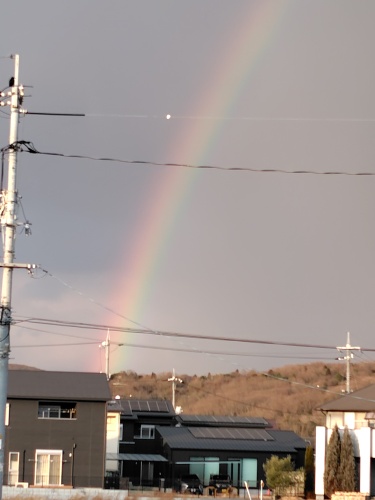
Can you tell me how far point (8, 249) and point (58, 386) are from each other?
33.4 metres

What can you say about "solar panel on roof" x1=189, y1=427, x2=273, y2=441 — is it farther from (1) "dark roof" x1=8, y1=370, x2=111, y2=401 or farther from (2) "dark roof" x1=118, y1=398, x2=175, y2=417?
(1) "dark roof" x1=8, y1=370, x2=111, y2=401

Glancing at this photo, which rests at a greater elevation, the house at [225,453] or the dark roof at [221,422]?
the dark roof at [221,422]

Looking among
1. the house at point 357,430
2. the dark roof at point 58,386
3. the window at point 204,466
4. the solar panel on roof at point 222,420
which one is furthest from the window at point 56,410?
the solar panel on roof at point 222,420

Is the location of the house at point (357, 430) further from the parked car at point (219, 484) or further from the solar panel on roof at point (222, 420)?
the solar panel on roof at point (222, 420)

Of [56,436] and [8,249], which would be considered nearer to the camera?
[8,249]

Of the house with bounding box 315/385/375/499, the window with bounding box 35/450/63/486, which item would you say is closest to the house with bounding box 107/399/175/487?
the window with bounding box 35/450/63/486

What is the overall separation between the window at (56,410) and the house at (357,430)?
1523 centimetres

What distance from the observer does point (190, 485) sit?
194 ft

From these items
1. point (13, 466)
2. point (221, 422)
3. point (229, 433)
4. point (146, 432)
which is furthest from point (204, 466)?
point (13, 466)

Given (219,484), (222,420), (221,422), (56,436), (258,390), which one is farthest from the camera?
(258,390)

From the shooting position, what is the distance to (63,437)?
5725 cm

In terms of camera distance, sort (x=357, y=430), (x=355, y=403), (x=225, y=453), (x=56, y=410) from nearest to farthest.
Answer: (x=357, y=430) → (x=355, y=403) → (x=56, y=410) → (x=225, y=453)

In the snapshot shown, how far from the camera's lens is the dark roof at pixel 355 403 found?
185 feet

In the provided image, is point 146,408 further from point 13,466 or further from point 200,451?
point 13,466
